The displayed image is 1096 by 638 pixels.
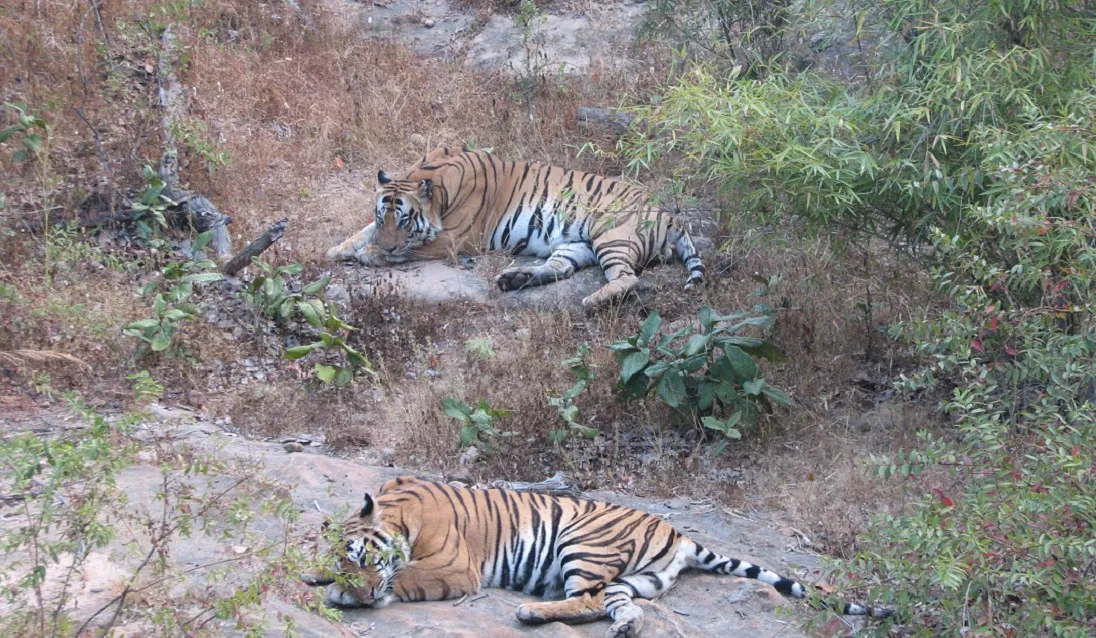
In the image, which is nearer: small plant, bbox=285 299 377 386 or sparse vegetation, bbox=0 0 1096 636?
sparse vegetation, bbox=0 0 1096 636

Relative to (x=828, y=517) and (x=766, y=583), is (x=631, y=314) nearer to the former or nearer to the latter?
(x=828, y=517)

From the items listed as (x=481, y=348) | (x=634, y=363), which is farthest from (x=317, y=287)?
(x=634, y=363)

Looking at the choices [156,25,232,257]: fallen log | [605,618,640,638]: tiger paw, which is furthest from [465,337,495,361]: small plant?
[605,618,640,638]: tiger paw

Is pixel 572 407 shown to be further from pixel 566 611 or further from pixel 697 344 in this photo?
pixel 566 611

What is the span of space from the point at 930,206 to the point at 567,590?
2.85 metres

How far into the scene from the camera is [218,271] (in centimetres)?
768

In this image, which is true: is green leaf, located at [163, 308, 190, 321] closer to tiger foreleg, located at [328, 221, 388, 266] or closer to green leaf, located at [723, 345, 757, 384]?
tiger foreleg, located at [328, 221, 388, 266]

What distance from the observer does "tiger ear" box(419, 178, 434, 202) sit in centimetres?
909

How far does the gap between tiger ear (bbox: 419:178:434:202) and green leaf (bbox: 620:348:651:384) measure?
3.34 m

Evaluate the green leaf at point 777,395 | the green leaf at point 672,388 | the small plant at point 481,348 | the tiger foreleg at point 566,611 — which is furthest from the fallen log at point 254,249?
the tiger foreleg at point 566,611

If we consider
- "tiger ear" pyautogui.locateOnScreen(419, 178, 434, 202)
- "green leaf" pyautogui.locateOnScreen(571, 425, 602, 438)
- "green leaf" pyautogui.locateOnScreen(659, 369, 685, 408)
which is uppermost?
"tiger ear" pyautogui.locateOnScreen(419, 178, 434, 202)

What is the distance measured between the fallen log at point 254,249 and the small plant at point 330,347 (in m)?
0.52

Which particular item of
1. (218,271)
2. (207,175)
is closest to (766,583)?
(218,271)

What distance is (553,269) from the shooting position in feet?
27.7
